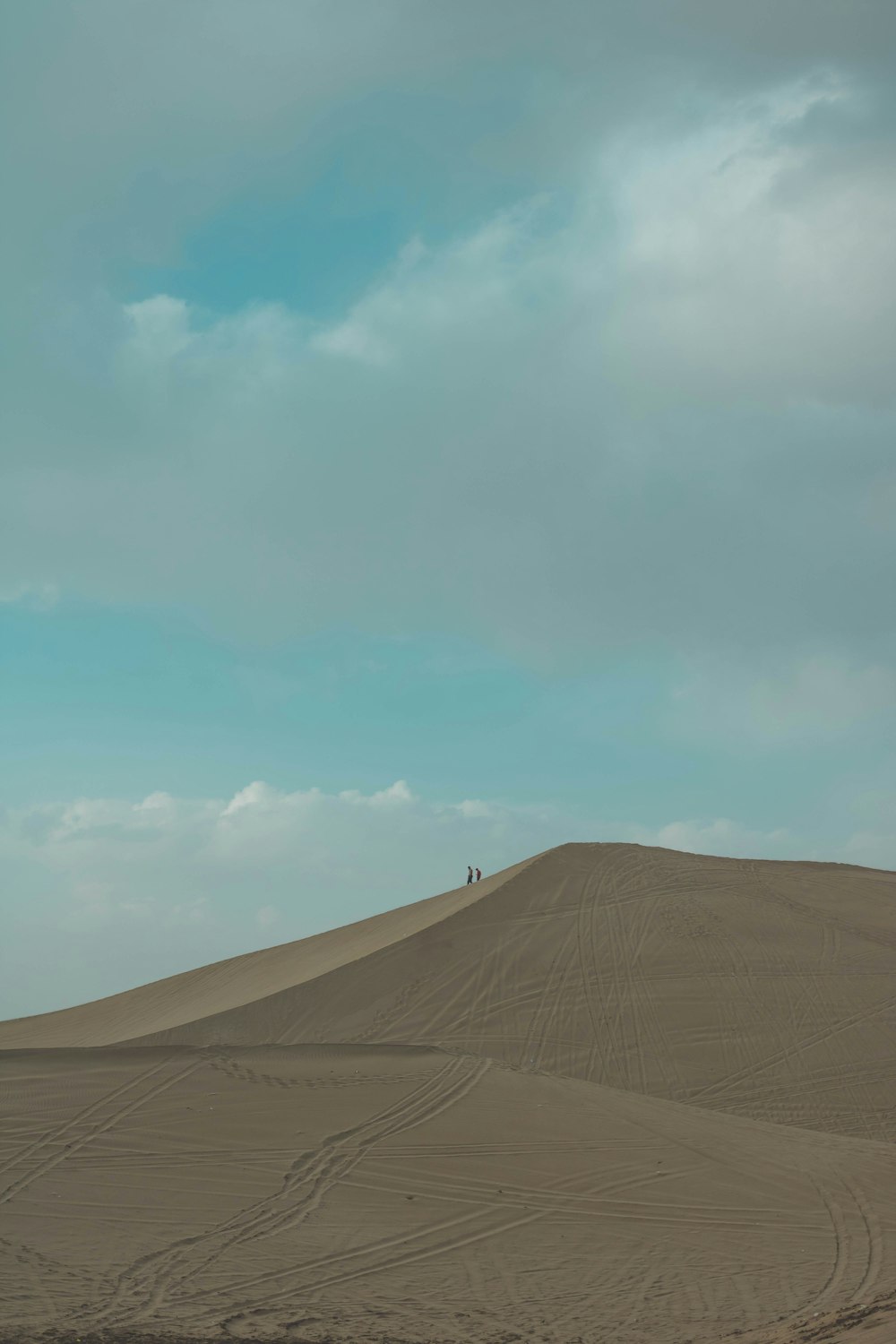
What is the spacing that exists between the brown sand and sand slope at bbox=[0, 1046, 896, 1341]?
0.16ft

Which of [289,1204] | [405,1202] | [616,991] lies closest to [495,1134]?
[405,1202]

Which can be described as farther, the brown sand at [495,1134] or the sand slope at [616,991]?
the sand slope at [616,991]

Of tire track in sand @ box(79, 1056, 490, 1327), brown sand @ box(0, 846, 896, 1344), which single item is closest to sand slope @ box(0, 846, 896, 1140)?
brown sand @ box(0, 846, 896, 1344)

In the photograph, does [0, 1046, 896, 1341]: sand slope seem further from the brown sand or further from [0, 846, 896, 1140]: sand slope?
[0, 846, 896, 1140]: sand slope

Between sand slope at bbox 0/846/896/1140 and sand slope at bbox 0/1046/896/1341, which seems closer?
sand slope at bbox 0/1046/896/1341

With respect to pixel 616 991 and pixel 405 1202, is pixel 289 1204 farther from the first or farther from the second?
pixel 616 991

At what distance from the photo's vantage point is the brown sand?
9.84m

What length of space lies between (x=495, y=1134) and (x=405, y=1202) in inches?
108

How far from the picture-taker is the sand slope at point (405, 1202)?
9.68 metres

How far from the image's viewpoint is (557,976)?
23.7 metres

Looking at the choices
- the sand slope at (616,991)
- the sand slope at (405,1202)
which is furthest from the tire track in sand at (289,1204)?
the sand slope at (616,991)

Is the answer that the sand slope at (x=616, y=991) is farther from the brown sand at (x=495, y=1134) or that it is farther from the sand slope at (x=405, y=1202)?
the sand slope at (x=405, y=1202)

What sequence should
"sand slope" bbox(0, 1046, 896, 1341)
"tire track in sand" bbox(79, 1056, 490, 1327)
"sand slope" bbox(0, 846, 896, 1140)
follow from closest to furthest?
1. "tire track in sand" bbox(79, 1056, 490, 1327)
2. "sand slope" bbox(0, 1046, 896, 1341)
3. "sand slope" bbox(0, 846, 896, 1140)

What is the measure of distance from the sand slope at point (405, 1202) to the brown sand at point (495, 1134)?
0.05 m
